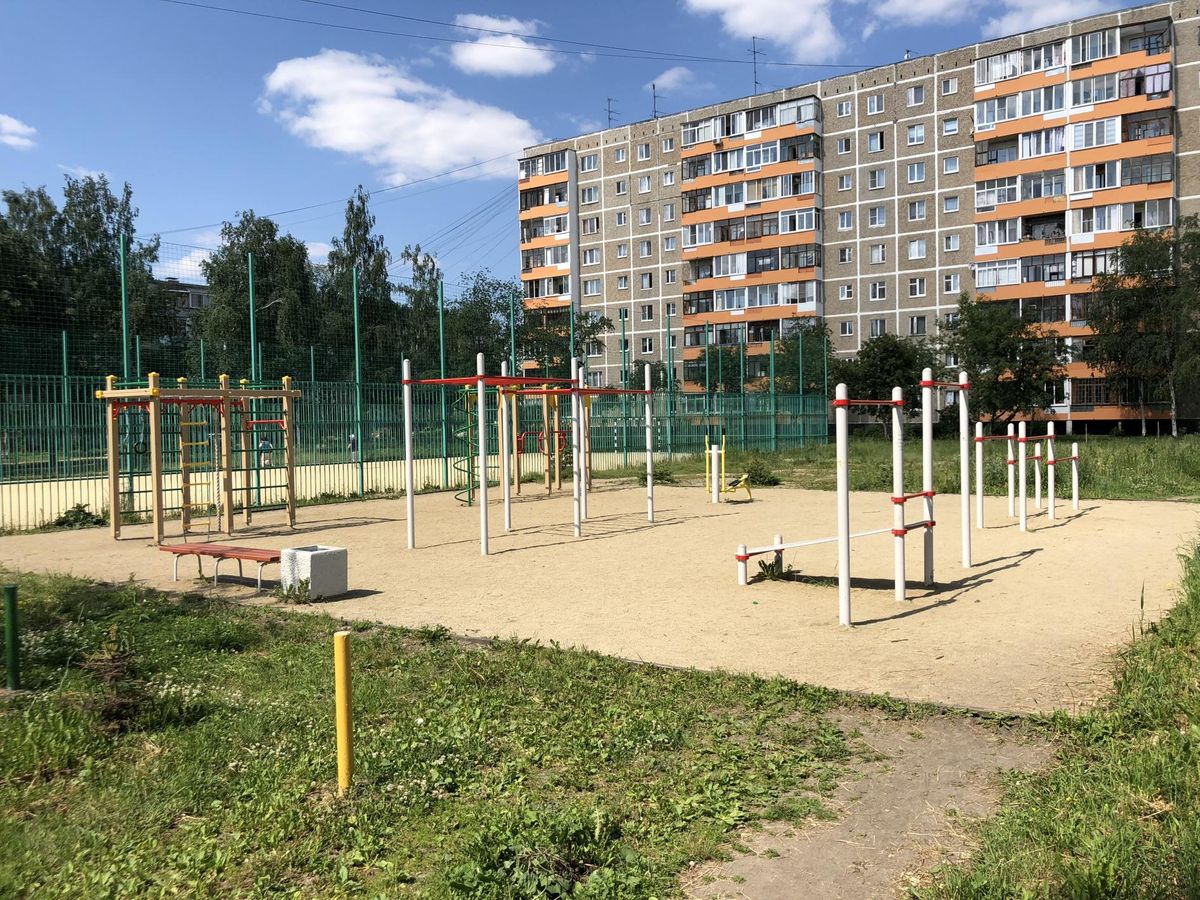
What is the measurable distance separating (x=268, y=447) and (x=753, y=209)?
44.9 meters

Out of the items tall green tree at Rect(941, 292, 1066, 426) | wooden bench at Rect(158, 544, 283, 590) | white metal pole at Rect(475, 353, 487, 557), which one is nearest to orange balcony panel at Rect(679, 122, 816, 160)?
tall green tree at Rect(941, 292, 1066, 426)

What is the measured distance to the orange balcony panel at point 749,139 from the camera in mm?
55562

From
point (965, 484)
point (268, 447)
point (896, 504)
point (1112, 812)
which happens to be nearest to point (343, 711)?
point (1112, 812)

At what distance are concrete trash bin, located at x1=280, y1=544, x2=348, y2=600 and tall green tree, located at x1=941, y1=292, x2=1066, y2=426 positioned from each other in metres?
38.4

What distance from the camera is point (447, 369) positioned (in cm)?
2280

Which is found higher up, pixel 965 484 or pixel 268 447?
pixel 268 447

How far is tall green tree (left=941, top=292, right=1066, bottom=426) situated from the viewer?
4253 cm

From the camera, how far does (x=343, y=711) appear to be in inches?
159

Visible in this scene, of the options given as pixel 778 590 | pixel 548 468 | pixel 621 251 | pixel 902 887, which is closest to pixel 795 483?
pixel 548 468

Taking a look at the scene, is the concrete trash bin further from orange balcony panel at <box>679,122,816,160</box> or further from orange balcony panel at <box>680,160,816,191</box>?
orange balcony panel at <box>679,122,816,160</box>

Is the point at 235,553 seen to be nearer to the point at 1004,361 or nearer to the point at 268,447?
the point at 268,447

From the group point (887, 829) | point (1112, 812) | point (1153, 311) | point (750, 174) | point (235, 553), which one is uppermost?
point (750, 174)

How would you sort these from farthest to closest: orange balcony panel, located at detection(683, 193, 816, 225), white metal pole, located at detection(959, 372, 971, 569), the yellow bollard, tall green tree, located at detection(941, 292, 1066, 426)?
orange balcony panel, located at detection(683, 193, 816, 225) → tall green tree, located at detection(941, 292, 1066, 426) → white metal pole, located at detection(959, 372, 971, 569) → the yellow bollard

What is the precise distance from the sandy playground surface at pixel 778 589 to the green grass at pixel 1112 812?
552mm
